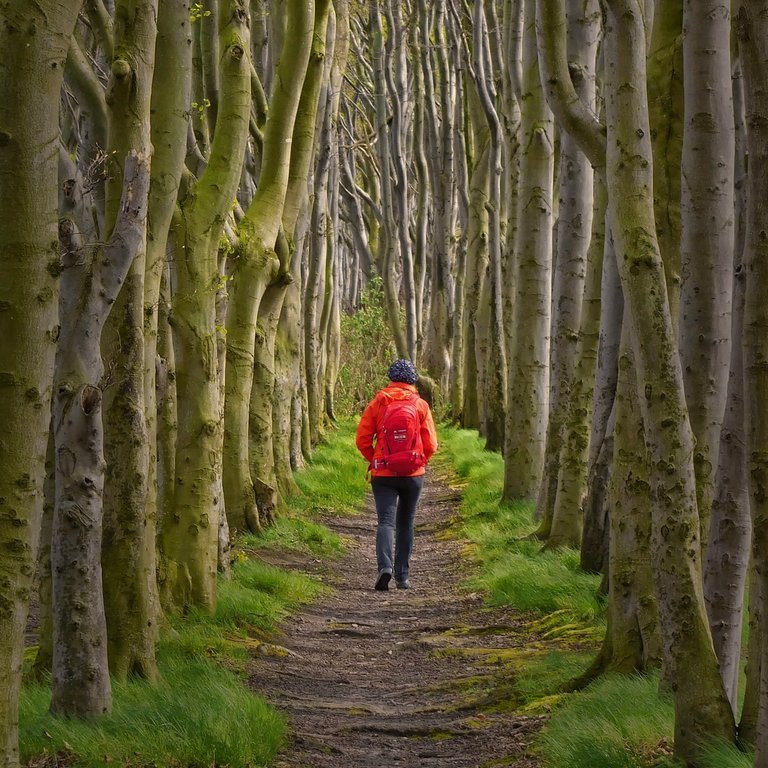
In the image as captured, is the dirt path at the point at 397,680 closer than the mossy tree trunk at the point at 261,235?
Yes

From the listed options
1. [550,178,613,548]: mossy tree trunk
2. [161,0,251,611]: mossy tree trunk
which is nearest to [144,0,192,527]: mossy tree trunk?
[161,0,251,611]: mossy tree trunk

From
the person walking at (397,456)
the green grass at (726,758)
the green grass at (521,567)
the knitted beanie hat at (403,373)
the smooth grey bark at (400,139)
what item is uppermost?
the smooth grey bark at (400,139)

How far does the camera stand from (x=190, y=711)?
4.86 meters

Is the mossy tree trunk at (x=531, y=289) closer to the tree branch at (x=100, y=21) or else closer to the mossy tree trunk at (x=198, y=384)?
the mossy tree trunk at (x=198, y=384)

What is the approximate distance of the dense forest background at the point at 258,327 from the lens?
345cm

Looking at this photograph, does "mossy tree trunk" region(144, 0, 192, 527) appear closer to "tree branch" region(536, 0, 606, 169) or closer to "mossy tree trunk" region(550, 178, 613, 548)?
"tree branch" region(536, 0, 606, 169)

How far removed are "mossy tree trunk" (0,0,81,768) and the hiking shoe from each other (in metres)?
6.31

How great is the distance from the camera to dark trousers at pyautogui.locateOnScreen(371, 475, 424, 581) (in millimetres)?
9656

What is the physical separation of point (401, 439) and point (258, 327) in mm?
2795

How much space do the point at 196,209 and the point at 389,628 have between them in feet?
10.7

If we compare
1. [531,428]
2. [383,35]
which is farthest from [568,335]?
[383,35]

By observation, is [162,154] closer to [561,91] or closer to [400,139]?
[561,91]

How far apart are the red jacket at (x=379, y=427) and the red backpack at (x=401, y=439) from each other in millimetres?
53

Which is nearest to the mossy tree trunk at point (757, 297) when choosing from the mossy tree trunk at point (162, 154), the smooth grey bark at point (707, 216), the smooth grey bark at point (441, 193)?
the smooth grey bark at point (707, 216)
